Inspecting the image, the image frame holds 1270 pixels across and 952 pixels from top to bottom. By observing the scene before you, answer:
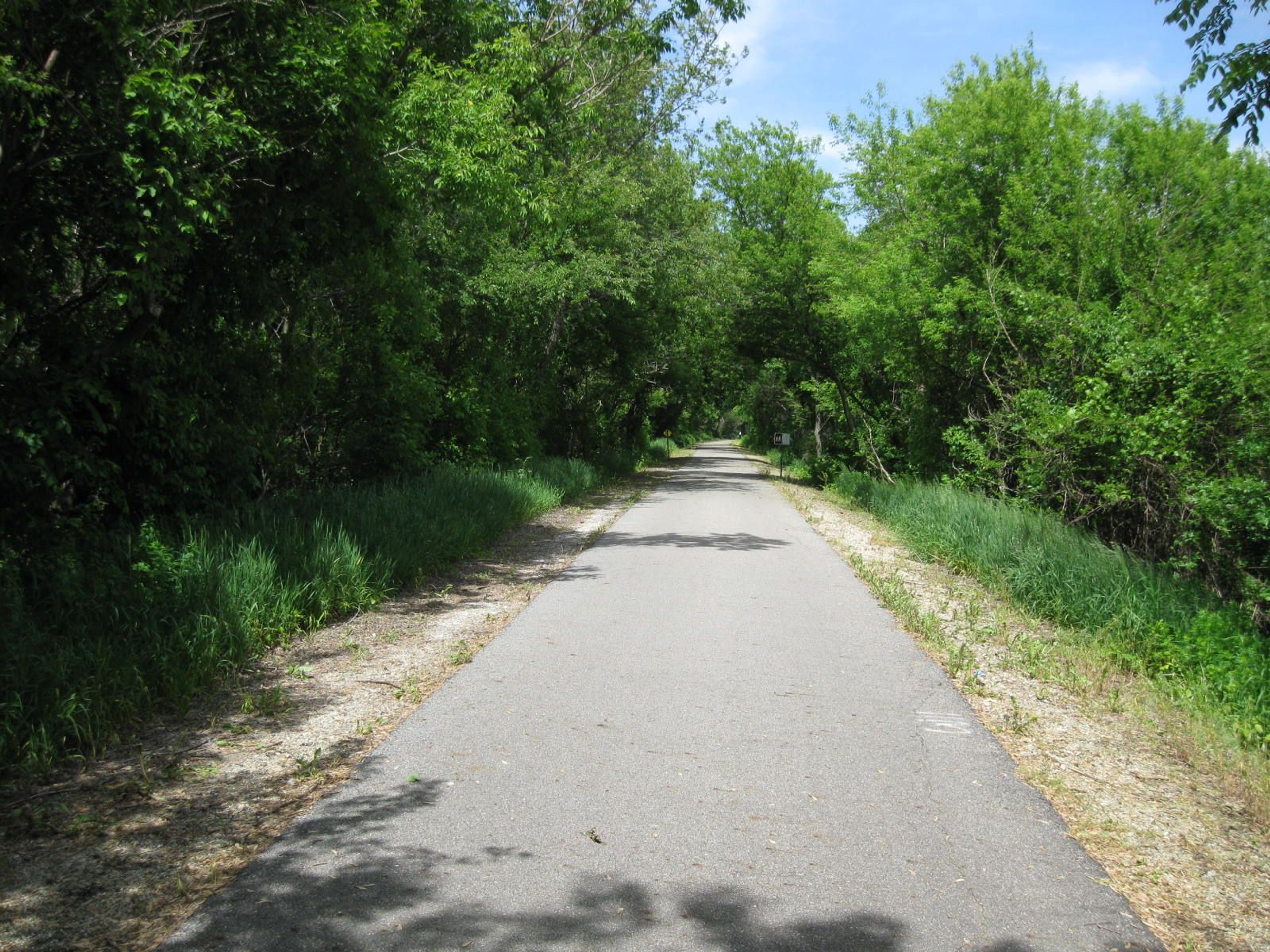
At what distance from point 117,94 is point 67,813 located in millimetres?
5185

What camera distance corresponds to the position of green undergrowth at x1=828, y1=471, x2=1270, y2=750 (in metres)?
6.36

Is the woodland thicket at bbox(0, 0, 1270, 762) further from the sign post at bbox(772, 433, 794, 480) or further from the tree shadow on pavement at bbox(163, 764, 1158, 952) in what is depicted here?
the sign post at bbox(772, 433, 794, 480)

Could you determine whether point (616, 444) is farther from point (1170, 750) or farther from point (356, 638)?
point (1170, 750)

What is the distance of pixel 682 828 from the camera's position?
4.02m

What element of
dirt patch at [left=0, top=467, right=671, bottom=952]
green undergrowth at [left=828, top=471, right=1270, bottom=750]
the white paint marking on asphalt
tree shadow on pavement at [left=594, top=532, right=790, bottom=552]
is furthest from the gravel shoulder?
tree shadow on pavement at [left=594, top=532, right=790, bottom=552]

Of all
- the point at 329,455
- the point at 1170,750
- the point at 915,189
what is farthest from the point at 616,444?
the point at 1170,750

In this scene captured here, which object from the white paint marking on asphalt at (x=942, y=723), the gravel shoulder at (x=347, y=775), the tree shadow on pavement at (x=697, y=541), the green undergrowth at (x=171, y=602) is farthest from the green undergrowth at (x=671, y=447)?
the white paint marking on asphalt at (x=942, y=723)

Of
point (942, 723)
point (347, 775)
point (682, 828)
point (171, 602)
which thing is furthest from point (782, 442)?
point (682, 828)

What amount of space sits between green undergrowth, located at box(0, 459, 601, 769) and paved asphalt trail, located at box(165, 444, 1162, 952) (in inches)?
64.9

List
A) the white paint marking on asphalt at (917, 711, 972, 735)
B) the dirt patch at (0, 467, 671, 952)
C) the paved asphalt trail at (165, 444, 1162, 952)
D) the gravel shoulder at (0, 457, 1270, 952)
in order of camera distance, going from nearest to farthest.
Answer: the paved asphalt trail at (165, 444, 1162, 952)
the dirt patch at (0, 467, 671, 952)
the gravel shoulder at (0, 457, 1270, 952)
the white paint marking on asphalt at (917, 711, 972, 735)

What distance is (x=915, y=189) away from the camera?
707 inches

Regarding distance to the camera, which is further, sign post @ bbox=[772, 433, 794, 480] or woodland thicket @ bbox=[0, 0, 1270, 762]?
sign post @ bbox=[772, 433, 794, 480]

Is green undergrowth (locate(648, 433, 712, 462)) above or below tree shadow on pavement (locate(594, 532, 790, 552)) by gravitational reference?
above

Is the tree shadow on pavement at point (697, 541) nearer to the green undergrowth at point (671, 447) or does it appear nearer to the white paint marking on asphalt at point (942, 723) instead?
the white paint marking on asphalt at point (942, 723)
